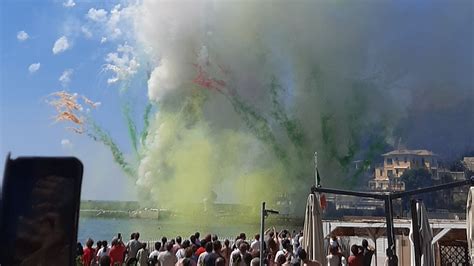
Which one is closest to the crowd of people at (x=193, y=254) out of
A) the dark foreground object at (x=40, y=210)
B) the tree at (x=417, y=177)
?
the dark foreground object at (x=40, y=210)

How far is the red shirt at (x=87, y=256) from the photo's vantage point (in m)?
10.2

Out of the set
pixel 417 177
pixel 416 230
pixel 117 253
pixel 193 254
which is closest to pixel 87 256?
pixel 117 253

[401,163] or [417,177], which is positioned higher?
[401,163]

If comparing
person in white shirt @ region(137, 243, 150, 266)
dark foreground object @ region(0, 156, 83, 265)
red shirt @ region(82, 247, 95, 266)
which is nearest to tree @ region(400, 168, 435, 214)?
person in white shirt @ region(137, 243, 150, 266)

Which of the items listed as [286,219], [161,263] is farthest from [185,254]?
[286,219]

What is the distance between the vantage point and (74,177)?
56.6 inches

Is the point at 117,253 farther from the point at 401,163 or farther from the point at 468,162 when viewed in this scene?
the point at 401,163

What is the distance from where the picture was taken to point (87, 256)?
1027 cm

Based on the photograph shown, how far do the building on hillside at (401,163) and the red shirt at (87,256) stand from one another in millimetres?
77801

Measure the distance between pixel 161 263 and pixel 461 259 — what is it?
8743 millimetres

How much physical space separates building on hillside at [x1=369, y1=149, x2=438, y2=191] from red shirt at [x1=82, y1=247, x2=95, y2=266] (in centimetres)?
7780

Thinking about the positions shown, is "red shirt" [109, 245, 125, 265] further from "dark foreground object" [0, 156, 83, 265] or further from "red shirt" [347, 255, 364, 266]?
"dark foreground object" [0, 156, 83, 265]

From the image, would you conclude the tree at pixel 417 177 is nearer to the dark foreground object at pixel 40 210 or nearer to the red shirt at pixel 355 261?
the red shirt at pixel 355 261

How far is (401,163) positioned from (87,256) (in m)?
83.7
